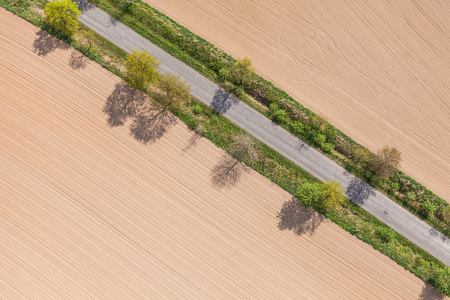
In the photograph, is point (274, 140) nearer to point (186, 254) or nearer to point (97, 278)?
point (186, 254)

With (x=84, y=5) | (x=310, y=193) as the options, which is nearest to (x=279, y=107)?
(x=310, y=193)

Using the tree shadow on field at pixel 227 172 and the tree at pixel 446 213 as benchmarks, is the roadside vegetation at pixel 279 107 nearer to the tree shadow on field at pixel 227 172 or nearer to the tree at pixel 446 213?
the tree at pixel 446 213

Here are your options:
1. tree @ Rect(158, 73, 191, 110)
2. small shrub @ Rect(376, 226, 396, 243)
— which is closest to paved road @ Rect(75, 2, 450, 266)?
small shrub @ Rect(376, 226, 396, 243)

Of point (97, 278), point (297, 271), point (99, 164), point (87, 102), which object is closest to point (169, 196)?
point (99, 164)

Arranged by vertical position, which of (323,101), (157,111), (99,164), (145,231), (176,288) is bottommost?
(176,288)

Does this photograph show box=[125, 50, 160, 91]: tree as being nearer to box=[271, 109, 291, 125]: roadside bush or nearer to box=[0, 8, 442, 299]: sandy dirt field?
box=[0, 8, 442, 299]: sandy dirt field

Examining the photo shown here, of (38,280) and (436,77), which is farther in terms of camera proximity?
(436,77)

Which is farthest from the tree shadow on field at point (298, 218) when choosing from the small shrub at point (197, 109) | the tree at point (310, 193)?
the small shrub at point (197, 109)
